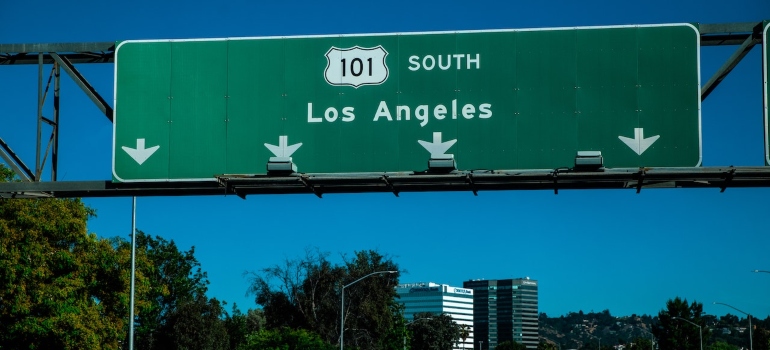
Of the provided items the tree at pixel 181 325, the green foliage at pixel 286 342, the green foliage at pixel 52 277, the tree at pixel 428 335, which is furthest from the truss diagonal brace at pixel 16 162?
the tree at pixel 428 335

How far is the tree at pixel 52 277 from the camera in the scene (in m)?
45.7

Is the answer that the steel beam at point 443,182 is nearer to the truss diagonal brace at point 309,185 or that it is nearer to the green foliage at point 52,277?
the truss diagonal brace at point 309,185

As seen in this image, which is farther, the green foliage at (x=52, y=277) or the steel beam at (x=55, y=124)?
the green foliage at (x=52, y=277)

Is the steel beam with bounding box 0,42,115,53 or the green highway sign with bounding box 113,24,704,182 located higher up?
the steel beam with bounding box 0,42,115,53

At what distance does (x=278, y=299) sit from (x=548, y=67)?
65.0 metres

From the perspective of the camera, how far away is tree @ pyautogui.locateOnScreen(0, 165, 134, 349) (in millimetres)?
45656

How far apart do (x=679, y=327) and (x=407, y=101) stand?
129 m

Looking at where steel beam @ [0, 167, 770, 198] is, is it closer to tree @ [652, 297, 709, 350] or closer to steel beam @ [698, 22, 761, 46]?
steel beam @ [698, 22, 761, 46]

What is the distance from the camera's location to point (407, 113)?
1639 centimetres

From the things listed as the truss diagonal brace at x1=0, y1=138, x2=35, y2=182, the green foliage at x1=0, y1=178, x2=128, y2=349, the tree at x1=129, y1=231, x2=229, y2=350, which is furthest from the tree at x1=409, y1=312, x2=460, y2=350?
the truss diagonal brace at x1=0, y1=138, x2=35, y2=182

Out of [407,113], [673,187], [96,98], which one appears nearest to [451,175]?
[407,113]

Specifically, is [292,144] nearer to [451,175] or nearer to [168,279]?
[451,175]

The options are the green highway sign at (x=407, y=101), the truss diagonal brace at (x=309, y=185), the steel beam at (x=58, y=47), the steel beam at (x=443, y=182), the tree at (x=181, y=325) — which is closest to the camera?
the green highway sign at (x=407, y=101)

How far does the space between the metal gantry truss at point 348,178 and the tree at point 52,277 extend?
95.4 ft
